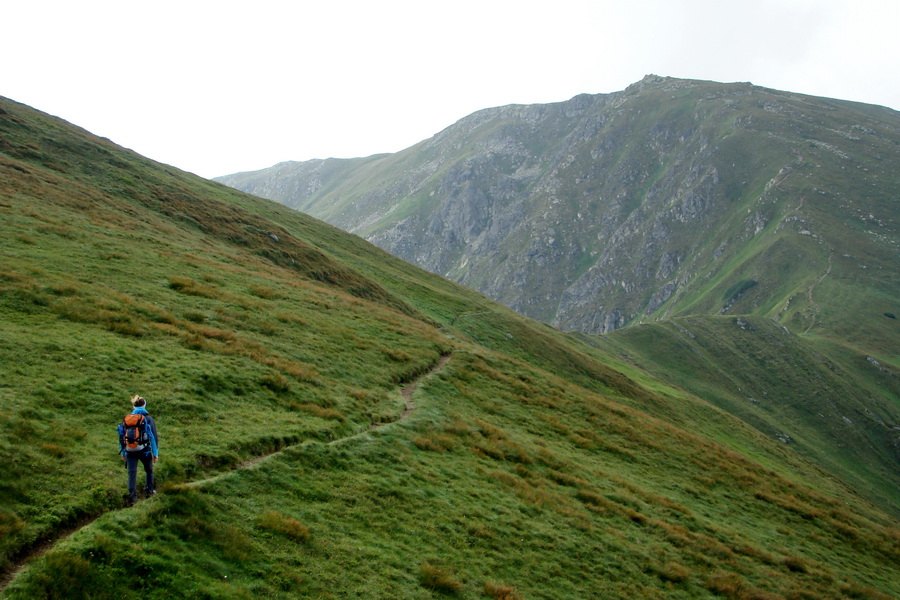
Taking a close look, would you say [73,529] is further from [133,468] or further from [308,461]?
[308,461]

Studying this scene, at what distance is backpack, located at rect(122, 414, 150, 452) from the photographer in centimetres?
1441

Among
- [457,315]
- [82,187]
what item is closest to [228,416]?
[82,187]

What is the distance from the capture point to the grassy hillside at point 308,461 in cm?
1405

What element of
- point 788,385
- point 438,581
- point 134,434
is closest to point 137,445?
point 134,434

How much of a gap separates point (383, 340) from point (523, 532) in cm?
2236

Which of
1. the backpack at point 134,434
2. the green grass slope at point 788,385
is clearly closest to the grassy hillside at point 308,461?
the backpack at point 134,434

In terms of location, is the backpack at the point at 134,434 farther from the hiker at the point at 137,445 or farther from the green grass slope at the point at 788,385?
the green grass slope at the point at 788,385

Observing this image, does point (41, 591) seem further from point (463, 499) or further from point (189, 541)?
point (463, 499)

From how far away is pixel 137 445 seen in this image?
14.5 m

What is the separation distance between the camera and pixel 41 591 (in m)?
10.7

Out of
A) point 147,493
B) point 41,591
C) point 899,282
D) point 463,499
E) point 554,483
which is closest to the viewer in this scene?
point 41,591

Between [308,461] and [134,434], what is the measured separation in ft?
23.8

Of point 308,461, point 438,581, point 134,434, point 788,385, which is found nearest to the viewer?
point 134,434

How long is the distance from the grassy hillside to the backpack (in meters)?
1.50
